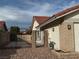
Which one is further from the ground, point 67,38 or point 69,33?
point 69,33

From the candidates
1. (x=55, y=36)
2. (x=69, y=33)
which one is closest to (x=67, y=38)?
(x=69, y=33)

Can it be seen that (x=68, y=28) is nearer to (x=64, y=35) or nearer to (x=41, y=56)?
(x=64, y=35)

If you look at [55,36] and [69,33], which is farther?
[55,36]

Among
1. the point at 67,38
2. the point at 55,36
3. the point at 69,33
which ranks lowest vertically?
the point at 67,38

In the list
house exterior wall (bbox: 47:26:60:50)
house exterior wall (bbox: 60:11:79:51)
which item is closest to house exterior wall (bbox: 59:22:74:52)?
house exterior wall (bbox: 60:11:79:51)

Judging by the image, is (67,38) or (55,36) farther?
(55,36)

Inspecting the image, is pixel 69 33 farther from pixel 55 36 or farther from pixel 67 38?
pixel 55 36

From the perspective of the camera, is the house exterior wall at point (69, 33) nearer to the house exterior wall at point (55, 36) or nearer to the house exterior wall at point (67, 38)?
the house exterior wall at point (67, 38)

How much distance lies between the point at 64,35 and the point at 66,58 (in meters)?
3.13

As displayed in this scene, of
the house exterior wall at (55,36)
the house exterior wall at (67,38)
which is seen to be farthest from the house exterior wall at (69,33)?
the house exterior wall at (55,36)

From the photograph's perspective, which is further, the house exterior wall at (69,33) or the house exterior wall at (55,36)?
the house exterior wall at (55,36)

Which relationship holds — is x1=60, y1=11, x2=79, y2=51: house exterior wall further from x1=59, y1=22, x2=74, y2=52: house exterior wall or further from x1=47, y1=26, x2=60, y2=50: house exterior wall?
x1=47, y1=26, x2=60, y2=50: house exterior wall

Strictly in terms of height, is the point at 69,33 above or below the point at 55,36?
above

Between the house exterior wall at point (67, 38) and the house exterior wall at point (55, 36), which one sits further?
the house exterior wall at point (55, 36)
